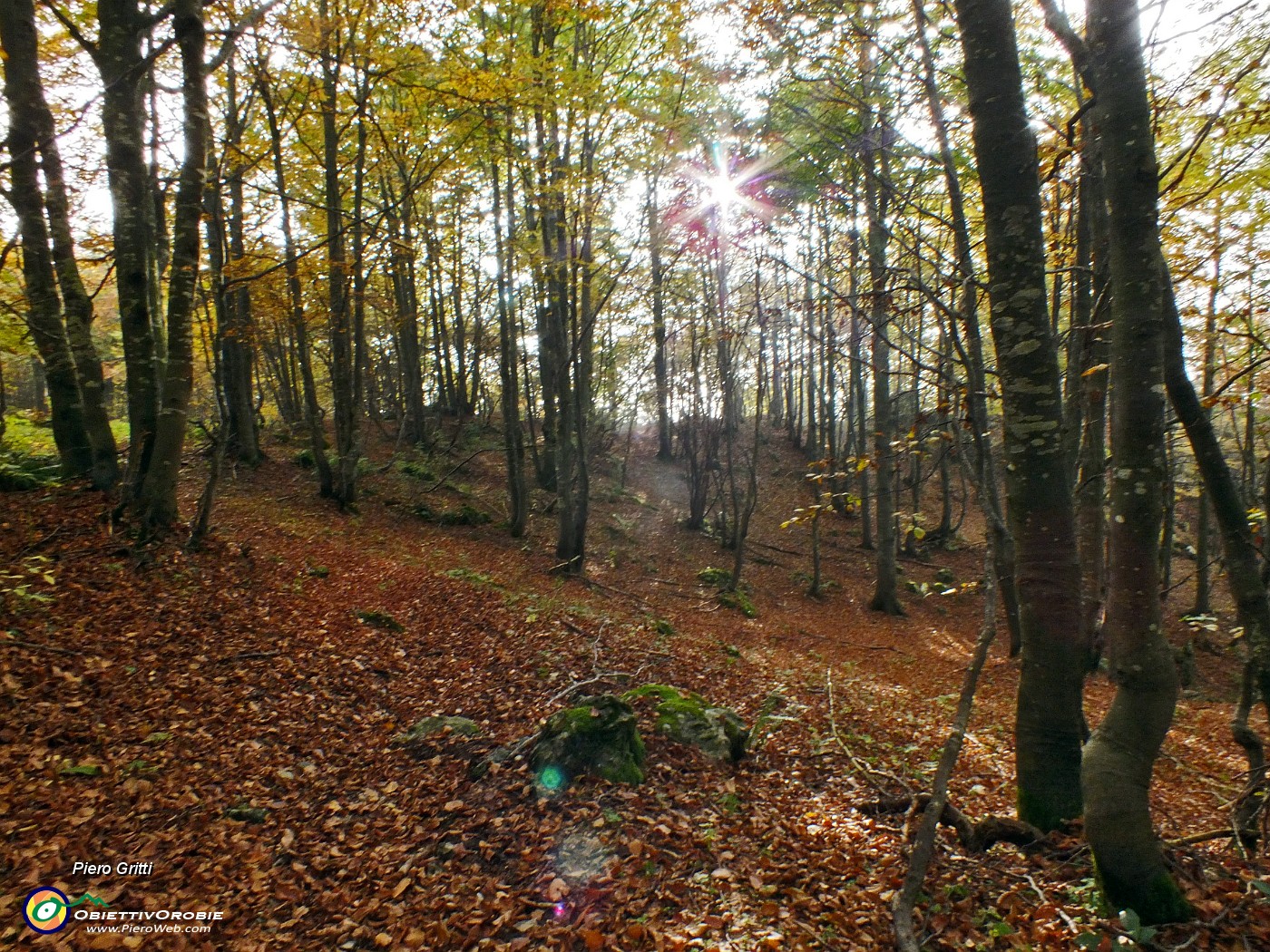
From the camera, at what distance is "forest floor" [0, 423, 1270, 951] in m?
3.52

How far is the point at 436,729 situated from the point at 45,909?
2993 mm

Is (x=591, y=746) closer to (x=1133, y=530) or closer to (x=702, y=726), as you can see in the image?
(x=702, y=726)

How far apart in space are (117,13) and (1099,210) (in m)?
10.7

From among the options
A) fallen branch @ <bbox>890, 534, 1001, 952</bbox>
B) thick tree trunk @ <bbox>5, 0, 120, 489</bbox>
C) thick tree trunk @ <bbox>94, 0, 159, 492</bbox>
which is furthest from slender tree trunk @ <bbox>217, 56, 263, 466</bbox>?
fallen branch @ <bbox>890, 534, 1001, 952</bbox>

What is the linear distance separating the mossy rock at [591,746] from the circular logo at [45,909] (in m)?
2.88

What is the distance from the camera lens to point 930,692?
9789 mm

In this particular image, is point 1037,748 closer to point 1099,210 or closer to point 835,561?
point 1099,210

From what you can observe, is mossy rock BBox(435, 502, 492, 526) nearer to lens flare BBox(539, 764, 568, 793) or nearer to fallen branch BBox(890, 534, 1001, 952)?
lens flare BBox(539, 764, 568, 793)

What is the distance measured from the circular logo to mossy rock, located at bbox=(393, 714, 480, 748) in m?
2.58

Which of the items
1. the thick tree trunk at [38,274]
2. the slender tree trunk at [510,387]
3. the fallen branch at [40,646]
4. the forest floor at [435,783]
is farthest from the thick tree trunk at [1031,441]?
the slender tree trunk at [510,387]

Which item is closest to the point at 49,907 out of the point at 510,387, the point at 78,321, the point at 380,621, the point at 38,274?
the point at 380,621

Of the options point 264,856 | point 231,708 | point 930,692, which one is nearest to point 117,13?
point 231,708

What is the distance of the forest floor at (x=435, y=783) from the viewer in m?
3.52

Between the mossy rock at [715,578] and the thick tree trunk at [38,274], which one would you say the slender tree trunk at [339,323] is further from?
the mossy rock at [715,578]
